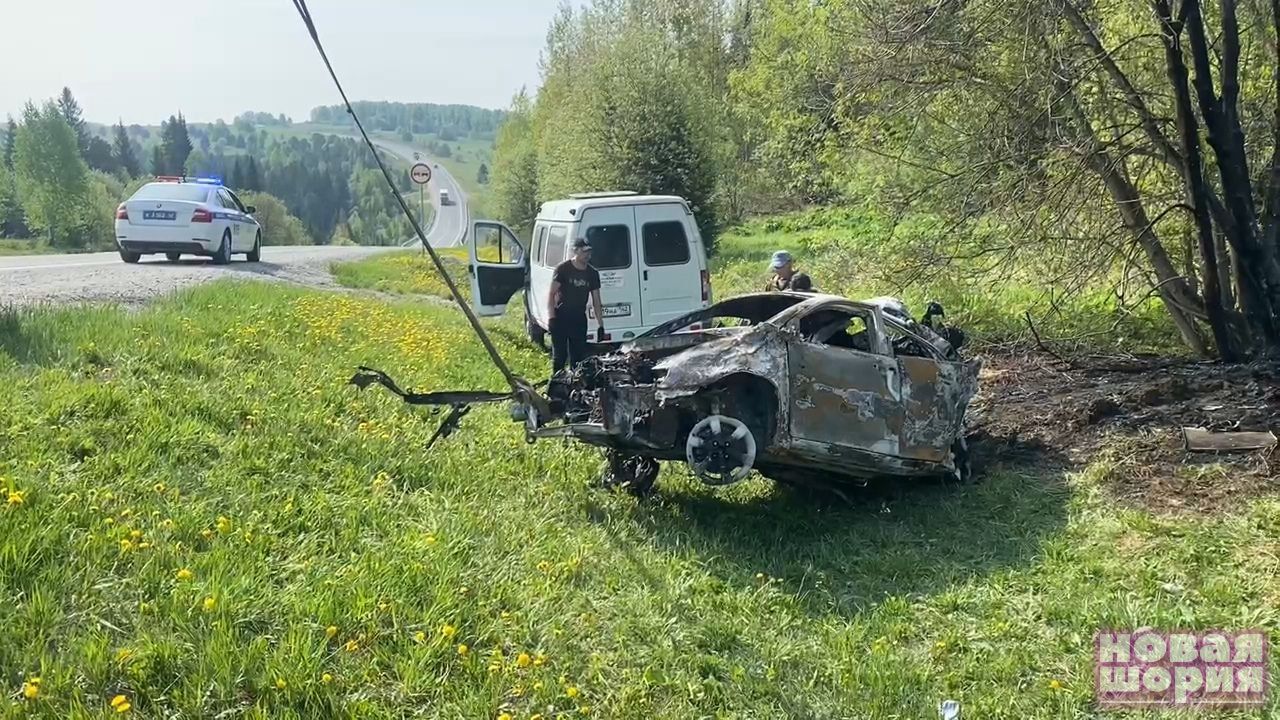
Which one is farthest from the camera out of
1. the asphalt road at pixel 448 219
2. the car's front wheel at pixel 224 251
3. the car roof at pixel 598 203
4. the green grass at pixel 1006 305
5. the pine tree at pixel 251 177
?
the pine tree at pixel 251 177

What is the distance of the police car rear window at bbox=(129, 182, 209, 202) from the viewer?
15.5 m

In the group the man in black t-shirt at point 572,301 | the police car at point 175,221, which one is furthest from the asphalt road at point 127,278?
the man in black t-shirt at point 572,301

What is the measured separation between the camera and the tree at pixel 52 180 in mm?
65375

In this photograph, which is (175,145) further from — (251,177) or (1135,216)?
(1135,216)

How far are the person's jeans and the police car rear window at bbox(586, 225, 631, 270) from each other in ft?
5.15

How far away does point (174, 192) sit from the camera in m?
15.6

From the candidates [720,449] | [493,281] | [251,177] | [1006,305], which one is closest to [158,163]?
[251,177]

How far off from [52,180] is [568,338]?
69.8 m

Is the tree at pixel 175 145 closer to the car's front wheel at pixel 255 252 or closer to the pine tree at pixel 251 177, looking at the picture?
the pine tree at pixel 251 177

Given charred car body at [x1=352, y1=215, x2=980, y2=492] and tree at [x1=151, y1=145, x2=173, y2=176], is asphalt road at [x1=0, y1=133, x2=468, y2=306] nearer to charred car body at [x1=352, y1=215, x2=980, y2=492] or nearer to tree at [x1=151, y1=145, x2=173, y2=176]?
charred car body at [x1=352, y1=215, x2=980, y2=492]

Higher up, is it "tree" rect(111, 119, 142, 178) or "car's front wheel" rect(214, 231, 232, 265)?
"tree" rect(111, 119, 142, 178)

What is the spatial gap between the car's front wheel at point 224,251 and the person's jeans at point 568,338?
8.87 metres

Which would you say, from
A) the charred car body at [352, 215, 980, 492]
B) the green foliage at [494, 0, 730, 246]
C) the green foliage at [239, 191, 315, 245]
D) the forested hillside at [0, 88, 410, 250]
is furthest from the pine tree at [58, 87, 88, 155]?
the charred car body at [352, 215, 980, 492]

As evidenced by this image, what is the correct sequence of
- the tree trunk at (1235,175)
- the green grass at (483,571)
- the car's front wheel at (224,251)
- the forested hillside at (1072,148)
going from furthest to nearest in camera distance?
the car's front wheel at (224,251), the forested hillside at (1072,148), the tree trunk at (1235,175), the green grass at (483,571)
